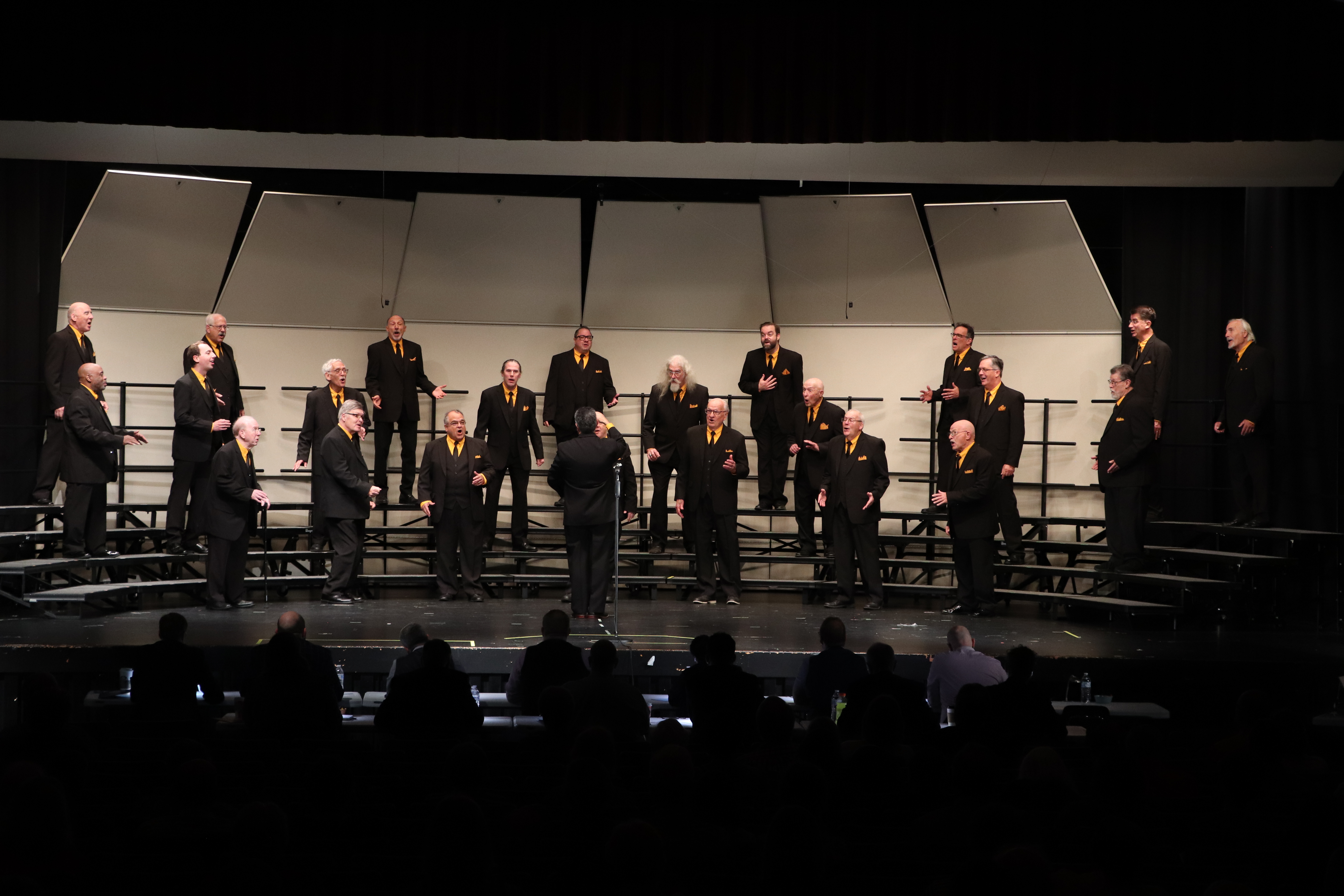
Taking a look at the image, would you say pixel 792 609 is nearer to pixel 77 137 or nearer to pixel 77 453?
pixel 77 453

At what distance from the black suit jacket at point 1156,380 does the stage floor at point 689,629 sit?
1.51 meters

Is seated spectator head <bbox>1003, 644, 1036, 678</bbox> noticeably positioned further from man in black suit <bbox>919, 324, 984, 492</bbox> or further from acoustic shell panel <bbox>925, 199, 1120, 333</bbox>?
acoustic shell panel <bbox>925, 199, 1120, 333</bbox>

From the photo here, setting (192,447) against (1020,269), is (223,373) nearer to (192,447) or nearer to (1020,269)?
(192,447)

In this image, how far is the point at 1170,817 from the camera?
10.6 ft

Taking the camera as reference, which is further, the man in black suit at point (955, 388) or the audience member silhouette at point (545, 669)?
the man in black suit at point (955, 388)

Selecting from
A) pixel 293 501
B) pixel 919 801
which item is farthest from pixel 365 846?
pixel 293 501

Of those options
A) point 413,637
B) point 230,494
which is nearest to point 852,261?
point 230,494

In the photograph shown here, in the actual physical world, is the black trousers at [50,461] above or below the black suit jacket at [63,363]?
below

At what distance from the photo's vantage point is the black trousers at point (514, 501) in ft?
33.3

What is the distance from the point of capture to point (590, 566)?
8.38 metres

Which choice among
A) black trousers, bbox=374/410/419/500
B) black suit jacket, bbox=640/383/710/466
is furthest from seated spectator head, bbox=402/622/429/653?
black trousers, bbox=374/410/419/500

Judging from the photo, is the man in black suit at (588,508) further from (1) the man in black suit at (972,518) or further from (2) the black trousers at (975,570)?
(2) the black trousers at (975,570)

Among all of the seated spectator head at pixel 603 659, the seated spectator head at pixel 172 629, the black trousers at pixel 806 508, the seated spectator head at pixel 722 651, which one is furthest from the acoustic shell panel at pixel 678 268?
the seated spectator head at pixel 603 659

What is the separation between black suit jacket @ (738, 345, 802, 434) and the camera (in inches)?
411
